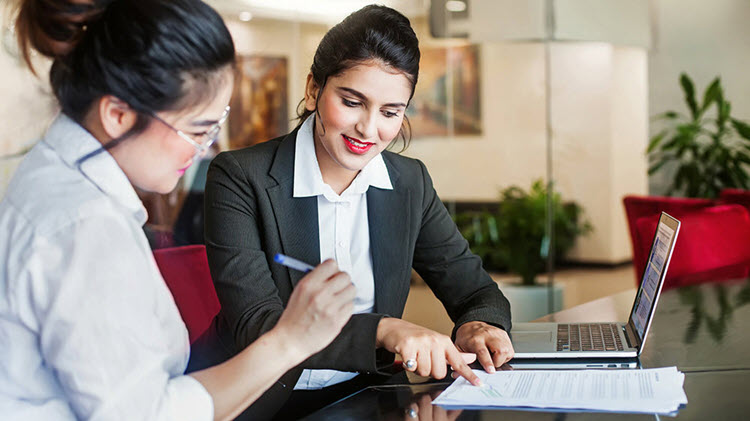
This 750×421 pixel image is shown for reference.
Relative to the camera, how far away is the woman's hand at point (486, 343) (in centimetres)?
154

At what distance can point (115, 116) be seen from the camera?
106 centimetres

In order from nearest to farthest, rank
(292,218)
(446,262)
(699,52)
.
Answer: (292,218)
(446,262)
(699,52)

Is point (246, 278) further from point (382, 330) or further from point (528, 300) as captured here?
point (528, 300)

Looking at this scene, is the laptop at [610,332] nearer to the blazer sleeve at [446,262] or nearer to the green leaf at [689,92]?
the blazer sleeve at [446,262]

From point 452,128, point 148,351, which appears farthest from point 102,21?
point 452,128

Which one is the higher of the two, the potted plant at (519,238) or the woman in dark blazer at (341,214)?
the woman in dark blazer at (341,214)

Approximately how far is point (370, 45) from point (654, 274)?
0.75 m

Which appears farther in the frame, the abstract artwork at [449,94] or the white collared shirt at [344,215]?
the abstract artwork at [449,94]

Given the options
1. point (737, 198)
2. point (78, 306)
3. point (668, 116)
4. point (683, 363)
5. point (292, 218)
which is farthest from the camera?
point (668, 116)

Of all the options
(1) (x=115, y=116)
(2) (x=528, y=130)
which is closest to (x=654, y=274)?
(1) (x=115, y=116)

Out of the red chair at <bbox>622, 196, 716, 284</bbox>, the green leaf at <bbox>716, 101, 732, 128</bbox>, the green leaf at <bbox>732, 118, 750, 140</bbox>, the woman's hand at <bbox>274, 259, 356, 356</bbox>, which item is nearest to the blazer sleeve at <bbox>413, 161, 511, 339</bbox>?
the woman's hand at <bbox>274, 259, 356, 356</bbox>

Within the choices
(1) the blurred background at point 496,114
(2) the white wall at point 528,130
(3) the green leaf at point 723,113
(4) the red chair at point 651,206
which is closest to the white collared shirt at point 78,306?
(4) the red chair at point 651,206

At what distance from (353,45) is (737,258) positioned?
7.11 ft

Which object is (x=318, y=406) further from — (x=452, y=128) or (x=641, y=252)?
(x=452, y=128)
